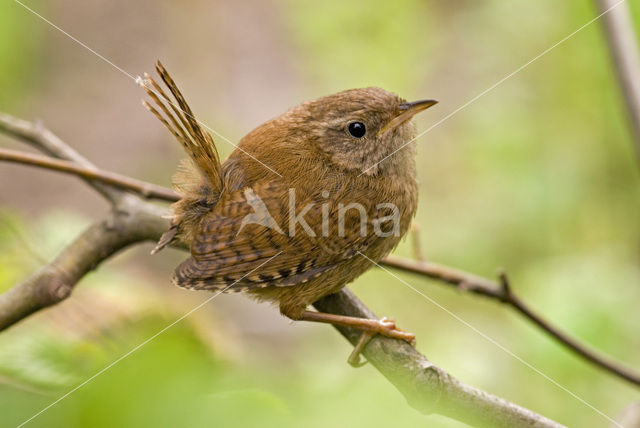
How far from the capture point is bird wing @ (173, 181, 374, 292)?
2664mm

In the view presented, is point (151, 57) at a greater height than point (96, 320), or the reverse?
point (151, 57)

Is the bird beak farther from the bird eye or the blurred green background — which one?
the blurred green background

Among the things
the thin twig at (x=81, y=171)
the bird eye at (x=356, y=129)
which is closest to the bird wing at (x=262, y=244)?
the thin twig at (x=81, y=171)

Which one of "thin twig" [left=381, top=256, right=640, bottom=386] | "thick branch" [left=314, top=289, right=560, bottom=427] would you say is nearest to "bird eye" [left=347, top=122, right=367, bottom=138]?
"thin twig" [left=381, top=256, right=640, bottom=386]

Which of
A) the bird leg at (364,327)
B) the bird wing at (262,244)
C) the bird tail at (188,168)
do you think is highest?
the bird tail at (188,168)

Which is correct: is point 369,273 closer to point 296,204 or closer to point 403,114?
point 403,114

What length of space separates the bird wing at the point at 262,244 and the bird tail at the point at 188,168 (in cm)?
7

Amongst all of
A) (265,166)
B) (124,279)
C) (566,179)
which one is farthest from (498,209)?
(124,279)

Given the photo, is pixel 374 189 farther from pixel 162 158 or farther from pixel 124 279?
pixel 162 158

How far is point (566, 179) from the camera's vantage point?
5102 mm

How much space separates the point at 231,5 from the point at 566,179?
19.1 feet

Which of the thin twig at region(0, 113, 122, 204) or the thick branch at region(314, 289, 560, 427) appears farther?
the thin twig at region(0, 113, 122, 204)

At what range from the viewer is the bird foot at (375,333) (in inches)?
95.8

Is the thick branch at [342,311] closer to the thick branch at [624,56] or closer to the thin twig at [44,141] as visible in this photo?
the thin twig at [44,141]
